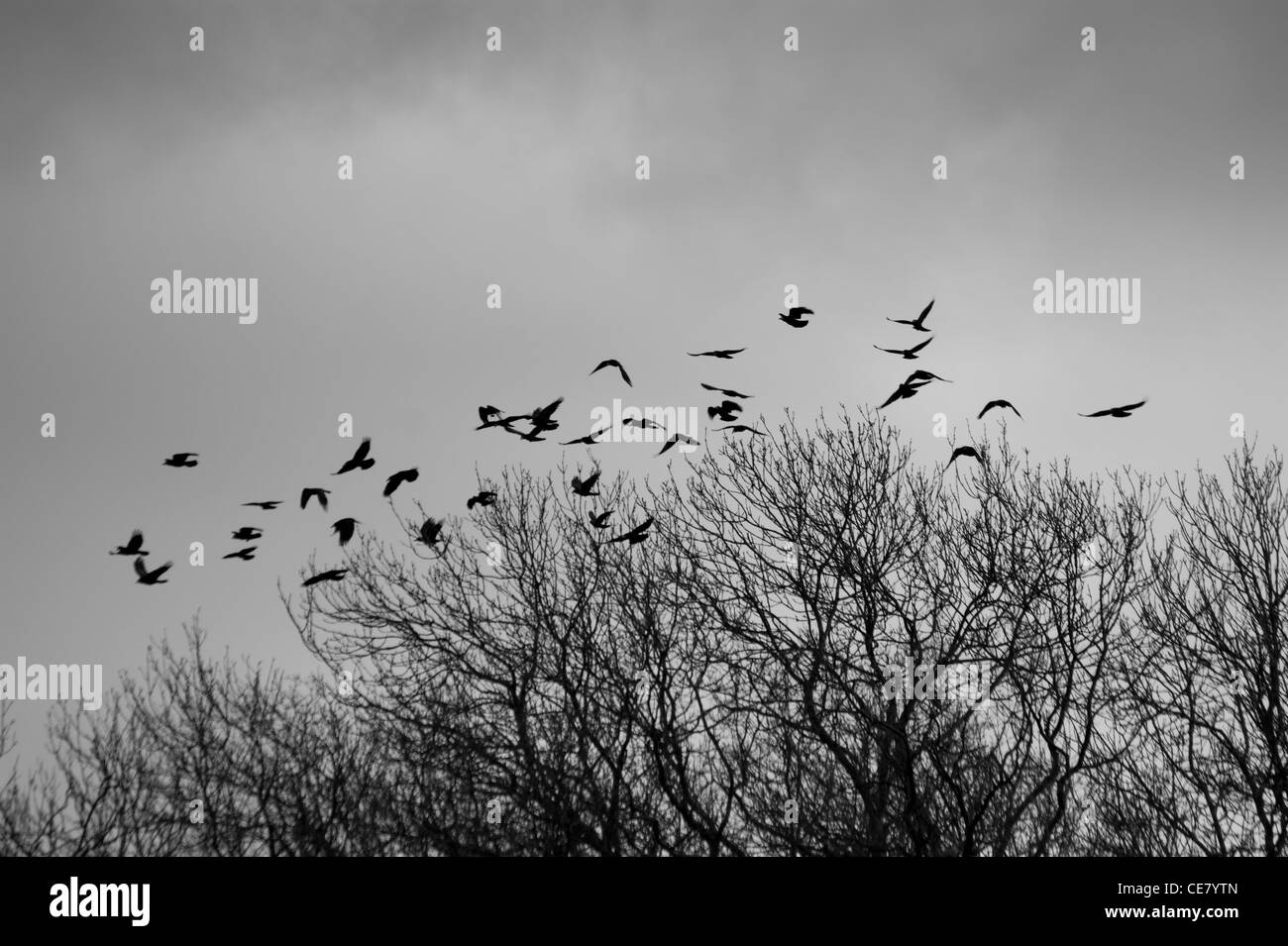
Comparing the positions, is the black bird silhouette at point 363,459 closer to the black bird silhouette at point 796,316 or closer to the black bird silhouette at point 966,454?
the black bird silhouette at point 796,316

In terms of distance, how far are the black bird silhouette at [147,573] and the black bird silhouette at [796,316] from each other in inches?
294

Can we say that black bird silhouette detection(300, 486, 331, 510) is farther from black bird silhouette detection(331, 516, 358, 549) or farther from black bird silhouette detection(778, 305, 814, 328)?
black bird silhouette detection(778, 305, 814, 328)

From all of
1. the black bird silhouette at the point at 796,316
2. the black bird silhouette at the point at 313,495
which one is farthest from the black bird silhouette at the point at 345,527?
the black bird silhouette at the point at 796,316

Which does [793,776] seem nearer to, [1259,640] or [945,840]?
[945,840]

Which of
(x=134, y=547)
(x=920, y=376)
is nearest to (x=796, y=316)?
(x=920, y=376)

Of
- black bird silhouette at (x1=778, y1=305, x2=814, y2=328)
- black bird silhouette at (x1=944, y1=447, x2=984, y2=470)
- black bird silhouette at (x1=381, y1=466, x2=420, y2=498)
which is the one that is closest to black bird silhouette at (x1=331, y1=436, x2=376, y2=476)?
black bird silhouette at (x1=381, y1=466, x2=420, y2=498)

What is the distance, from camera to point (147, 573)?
12.8 meters

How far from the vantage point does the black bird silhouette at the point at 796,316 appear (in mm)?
13031

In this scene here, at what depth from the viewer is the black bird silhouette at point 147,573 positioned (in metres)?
12.7

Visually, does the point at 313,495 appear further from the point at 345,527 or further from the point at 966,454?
the point at 966,454

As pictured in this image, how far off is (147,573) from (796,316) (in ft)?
25.7

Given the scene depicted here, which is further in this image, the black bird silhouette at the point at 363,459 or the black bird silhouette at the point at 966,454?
the black bird silhouette at the point at 966,454

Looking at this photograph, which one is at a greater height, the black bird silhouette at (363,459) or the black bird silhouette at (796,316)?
the black bird silhouette at (796,316)

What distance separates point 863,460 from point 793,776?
5.14 metres
